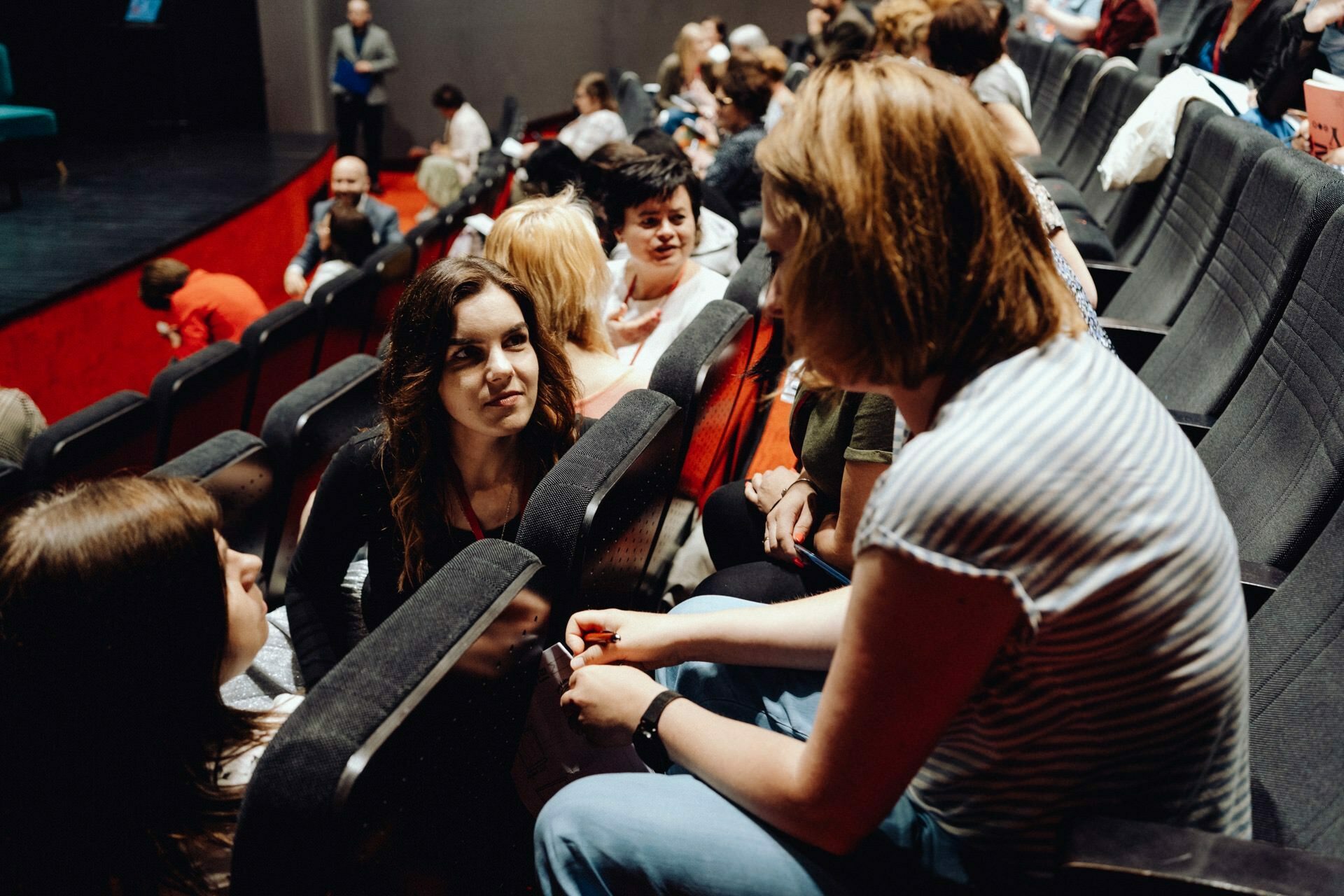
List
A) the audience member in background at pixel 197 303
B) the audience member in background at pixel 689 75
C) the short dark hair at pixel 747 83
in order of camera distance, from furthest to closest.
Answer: the audience member in background at pixel 689 75 < the short dark hair at pixel 747 83 < the audience member in background at pixel 197 303

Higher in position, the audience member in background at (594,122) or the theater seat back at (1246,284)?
the theater seat back at (1246,284)

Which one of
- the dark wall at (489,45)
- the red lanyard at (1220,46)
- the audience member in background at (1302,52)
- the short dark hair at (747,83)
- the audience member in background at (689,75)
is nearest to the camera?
the audience member in background at (1302,52)

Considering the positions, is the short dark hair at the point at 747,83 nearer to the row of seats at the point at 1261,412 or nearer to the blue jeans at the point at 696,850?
the row of seats at the point at 1261,412

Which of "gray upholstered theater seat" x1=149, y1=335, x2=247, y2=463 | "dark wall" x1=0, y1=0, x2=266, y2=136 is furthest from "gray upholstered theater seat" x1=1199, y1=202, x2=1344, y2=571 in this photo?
"dark wall" x1=0, y1=0, x2=266, y2=136

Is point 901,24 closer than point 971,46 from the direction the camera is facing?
No

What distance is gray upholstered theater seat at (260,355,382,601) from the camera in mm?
1481

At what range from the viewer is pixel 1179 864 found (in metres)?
0.58

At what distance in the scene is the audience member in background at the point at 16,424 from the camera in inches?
→ 81.2

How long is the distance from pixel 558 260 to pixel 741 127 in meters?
1.93

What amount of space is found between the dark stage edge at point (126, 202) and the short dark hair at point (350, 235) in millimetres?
878

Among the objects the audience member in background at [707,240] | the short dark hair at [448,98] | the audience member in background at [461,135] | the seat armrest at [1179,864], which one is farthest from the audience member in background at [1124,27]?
the short dark hair at [448,98]

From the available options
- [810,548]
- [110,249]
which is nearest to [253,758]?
[810,548]

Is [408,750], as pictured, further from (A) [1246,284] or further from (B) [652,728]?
(A) [1246,284]

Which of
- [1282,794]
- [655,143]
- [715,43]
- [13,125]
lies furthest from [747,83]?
[13,125]
